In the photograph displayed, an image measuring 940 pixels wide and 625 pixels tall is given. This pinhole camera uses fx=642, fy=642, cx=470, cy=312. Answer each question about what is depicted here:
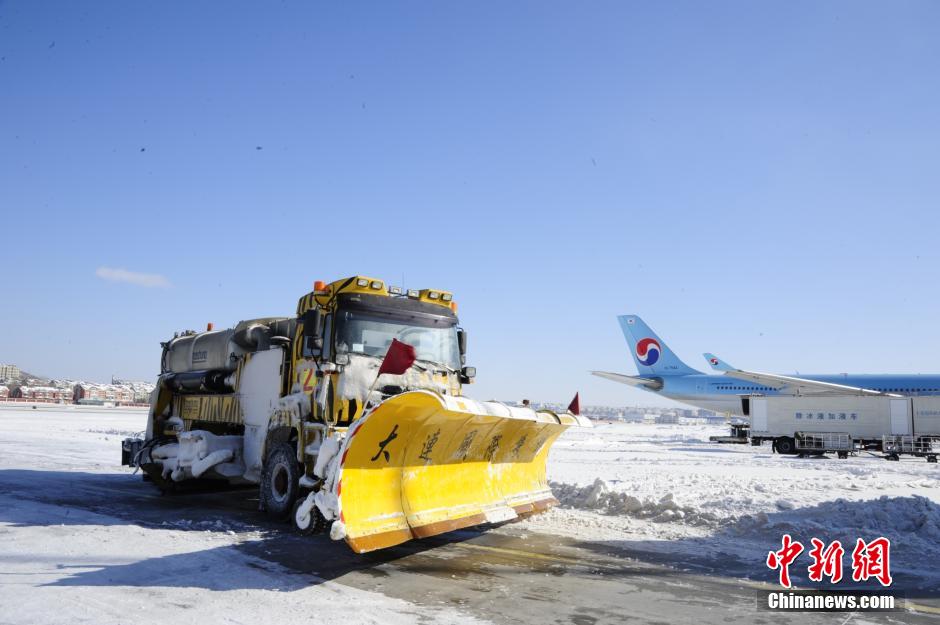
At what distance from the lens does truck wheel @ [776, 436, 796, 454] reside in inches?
1123

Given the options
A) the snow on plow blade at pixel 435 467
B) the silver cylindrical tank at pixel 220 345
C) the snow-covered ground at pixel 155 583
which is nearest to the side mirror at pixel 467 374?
the snow on plow blade at pixel 435 467

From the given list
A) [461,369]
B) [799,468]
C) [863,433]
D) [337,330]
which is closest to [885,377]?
[863,433]

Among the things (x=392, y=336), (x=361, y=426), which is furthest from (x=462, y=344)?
(x=361, y=426)

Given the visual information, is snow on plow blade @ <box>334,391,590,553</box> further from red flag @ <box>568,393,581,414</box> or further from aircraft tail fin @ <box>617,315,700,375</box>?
aircraft tail fin @ <box>617,315,700,375</box>

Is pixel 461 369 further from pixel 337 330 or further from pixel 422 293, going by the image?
pixel 337 330

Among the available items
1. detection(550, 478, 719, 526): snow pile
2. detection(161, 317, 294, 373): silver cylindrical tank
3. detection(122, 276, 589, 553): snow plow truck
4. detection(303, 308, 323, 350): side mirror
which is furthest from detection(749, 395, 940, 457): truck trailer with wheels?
detection(303, 308, 323, 350): side mirror

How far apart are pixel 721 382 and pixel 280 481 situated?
36850 millimetres

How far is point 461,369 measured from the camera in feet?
31.7

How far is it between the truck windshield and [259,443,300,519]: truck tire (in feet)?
5.21

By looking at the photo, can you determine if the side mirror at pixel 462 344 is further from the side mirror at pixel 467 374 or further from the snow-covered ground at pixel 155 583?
the snow-covered ground at pixel 155 583

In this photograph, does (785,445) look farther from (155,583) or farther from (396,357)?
(155,583)

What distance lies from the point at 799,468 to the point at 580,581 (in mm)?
15811

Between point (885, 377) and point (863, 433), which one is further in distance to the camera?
point (885, 377)

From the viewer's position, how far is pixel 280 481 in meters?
8.62
